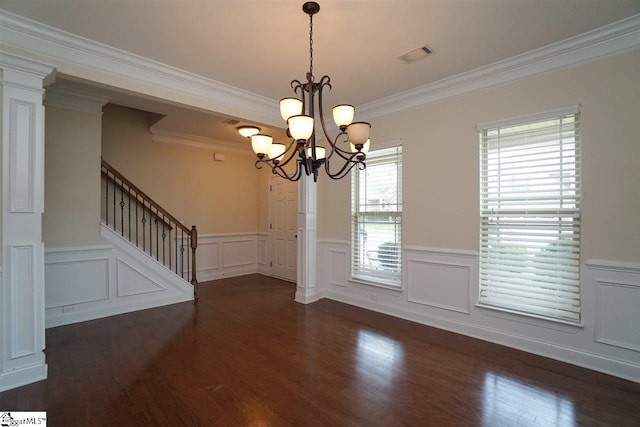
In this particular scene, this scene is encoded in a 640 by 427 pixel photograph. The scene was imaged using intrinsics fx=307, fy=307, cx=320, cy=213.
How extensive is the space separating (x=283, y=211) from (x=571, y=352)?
16.1 feet

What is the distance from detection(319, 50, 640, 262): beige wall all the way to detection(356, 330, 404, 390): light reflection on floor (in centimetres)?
126

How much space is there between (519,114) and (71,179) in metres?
5.15

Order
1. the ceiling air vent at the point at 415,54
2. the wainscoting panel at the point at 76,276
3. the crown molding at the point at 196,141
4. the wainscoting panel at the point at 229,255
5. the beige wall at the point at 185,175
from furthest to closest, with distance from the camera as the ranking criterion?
1. the wainscoting panel at the point at 229,255
2. the crown molding at the point at 196,141
3. the beige wall at the point at 185,175
4. the wainscoting panel at the point at 76,276
5. the ceiling air vent at the point at 415,54

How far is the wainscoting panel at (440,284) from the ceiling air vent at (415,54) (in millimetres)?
2219

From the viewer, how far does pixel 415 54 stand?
2.84m

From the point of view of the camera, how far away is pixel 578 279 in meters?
2.76

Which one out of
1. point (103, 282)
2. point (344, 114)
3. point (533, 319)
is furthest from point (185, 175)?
point (533, 319)

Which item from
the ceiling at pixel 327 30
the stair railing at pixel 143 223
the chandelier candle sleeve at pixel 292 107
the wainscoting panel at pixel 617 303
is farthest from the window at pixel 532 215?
the stair railing at pixel 143 223

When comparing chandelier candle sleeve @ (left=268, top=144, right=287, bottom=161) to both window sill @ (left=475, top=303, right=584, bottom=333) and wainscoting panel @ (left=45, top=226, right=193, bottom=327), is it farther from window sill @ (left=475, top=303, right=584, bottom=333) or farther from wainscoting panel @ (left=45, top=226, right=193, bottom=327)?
wainscoting panel @ (left=45, top=226, right=193, bottom=327)

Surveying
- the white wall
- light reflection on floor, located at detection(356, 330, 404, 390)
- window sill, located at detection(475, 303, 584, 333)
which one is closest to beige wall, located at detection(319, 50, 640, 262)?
the white wall

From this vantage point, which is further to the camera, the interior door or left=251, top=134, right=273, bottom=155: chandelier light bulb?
the interior door

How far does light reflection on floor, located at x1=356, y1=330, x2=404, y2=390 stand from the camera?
2527 millimetres

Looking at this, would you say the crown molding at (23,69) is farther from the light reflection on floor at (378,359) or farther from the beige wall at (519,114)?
the light reflection on floor at (378,359)

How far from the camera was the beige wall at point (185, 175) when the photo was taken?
5113mm
